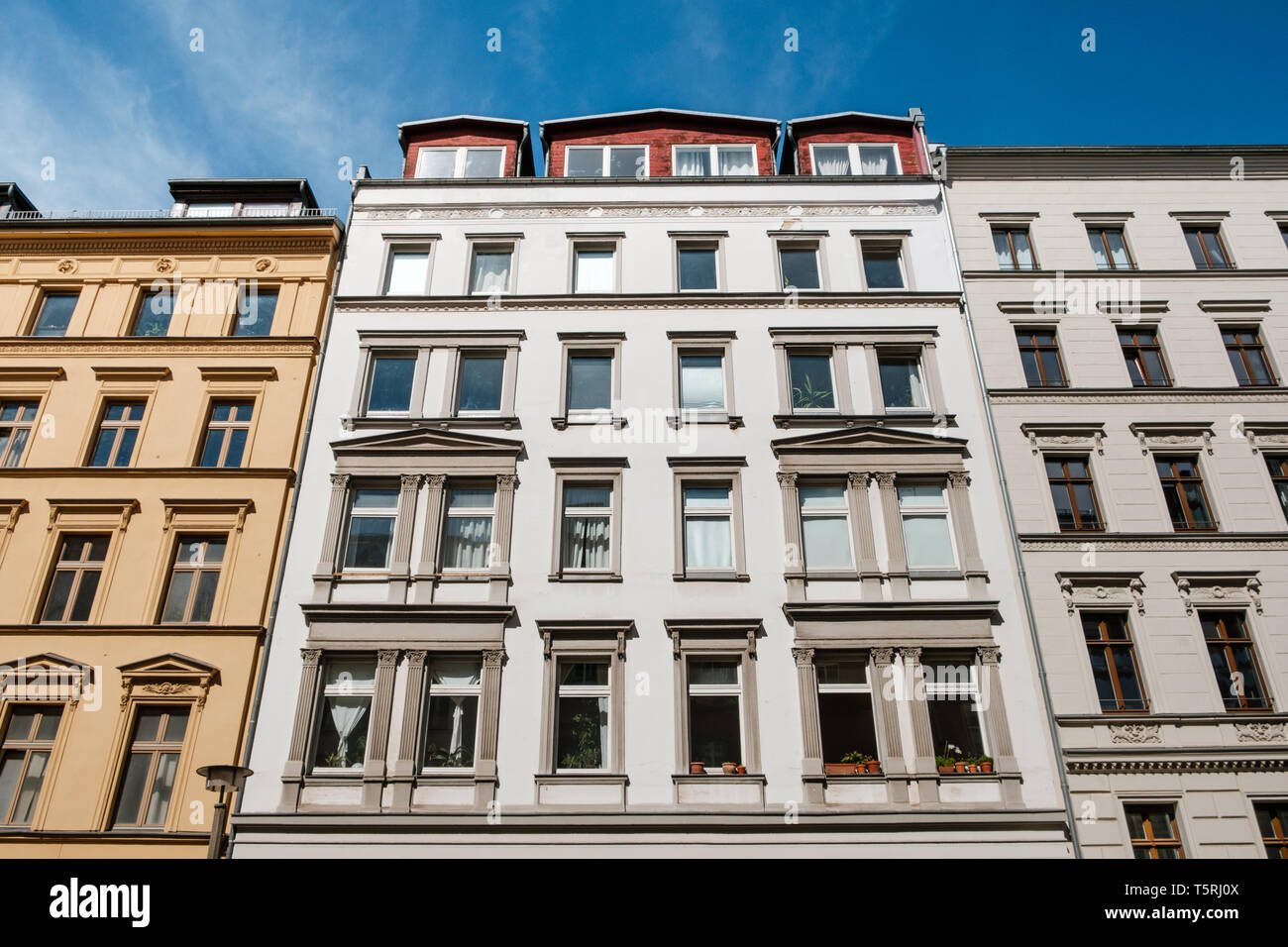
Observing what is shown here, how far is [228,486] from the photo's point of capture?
18.2 m

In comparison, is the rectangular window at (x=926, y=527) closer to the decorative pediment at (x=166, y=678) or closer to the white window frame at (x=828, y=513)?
the white window frame at (x=828, y=513)

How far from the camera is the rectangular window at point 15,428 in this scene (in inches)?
757

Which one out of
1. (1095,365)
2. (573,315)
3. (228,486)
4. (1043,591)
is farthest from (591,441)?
(1095,365)

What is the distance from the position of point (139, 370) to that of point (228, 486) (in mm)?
4224

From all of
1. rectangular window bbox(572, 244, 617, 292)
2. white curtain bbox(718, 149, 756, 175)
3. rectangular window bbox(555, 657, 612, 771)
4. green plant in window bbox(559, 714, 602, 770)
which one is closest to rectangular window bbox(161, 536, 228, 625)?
rectangular window bbox(555, 657, 612, 771)

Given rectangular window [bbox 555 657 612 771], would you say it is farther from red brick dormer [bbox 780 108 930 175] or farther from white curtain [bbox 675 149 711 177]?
red brick dormer [bbox 780 108 930 175]

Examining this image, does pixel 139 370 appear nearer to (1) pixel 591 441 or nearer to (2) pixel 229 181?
(2) pixel 229 181

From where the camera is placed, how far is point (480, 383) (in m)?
19.9

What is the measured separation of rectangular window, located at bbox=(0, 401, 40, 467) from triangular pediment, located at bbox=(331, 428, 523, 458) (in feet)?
24.0

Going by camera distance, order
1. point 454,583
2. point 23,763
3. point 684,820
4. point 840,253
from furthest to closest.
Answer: point 840,253, point 454,583, point 23,763, point 684,820

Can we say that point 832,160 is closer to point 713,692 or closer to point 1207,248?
point 1207,248

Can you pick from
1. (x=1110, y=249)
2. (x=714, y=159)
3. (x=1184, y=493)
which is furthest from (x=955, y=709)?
(x=714, y=159)

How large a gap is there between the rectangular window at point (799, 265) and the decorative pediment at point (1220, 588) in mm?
10295

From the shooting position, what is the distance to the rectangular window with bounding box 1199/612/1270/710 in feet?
53.7
